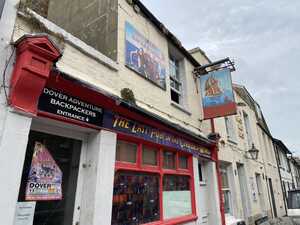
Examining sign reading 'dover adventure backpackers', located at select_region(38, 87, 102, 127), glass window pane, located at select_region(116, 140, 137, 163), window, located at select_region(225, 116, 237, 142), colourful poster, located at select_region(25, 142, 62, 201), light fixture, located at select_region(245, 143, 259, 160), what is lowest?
colourful poster, located at select_region(25, 142, 62, 201)

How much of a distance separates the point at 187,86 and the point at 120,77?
11.6ft

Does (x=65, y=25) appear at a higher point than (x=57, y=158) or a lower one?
higher

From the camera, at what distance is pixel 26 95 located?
2945 mm

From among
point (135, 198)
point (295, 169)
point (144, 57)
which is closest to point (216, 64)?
point (144, 57)

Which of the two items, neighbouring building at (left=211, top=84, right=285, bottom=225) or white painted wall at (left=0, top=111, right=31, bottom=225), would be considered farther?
neighbouring building at (left=211, top=84, right=285, bottom=225)

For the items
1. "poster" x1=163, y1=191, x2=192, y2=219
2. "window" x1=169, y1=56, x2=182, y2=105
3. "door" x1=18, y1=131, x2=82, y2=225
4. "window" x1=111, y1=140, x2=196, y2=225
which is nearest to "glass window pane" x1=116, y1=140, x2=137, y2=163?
"window" x1=111, y1=140, x2=196, y2=225

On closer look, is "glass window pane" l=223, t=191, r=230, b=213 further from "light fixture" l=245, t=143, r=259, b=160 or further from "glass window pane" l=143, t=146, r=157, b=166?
"glass window pane" l=143, t=146, r=157, b=166

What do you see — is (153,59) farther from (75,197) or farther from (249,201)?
(249,201)

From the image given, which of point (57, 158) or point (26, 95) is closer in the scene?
point (26, 95)

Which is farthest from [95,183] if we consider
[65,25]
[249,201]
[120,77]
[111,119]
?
[249,201]

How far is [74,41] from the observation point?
4.02 meters

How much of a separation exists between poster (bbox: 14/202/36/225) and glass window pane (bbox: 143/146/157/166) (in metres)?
2.61

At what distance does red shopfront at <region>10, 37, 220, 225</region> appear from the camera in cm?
296

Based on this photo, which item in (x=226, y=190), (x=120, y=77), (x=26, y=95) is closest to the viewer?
(x=26, y=95)
